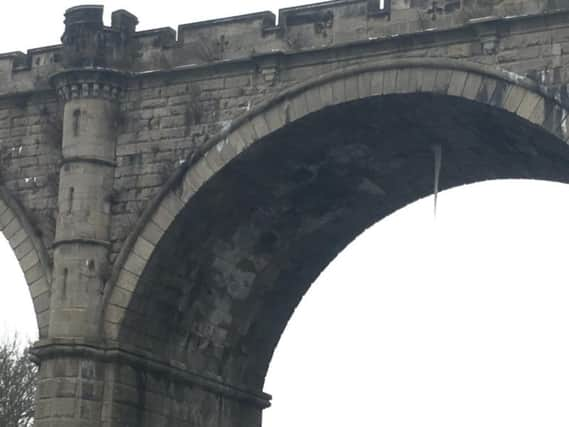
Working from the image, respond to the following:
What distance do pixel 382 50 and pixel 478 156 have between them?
A: 270cm

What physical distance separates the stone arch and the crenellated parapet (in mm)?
2205

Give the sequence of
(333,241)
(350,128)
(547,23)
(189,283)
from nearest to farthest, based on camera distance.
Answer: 1. (547,23)
2. (350,128)
3. (189,283)
4. (333,241)

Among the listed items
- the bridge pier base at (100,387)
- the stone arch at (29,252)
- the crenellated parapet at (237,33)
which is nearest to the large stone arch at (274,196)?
the bridge pier base at (100,387)

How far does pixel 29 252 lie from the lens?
1017 inches

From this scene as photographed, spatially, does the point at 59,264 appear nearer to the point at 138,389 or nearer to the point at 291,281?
the point at 138,389

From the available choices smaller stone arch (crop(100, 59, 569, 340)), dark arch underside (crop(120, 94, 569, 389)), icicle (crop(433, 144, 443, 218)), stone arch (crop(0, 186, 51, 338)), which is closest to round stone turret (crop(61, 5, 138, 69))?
smaller stone arch (crop(100, 59, 569, 340))

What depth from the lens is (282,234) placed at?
26922 millimetres

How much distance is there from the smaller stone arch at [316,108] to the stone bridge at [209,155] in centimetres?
3

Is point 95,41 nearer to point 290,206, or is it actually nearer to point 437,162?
point 290,206

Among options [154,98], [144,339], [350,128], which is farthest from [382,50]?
[144,339]

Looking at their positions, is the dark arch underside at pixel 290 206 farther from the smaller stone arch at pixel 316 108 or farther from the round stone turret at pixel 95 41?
the round stone turret at pixel 95 41

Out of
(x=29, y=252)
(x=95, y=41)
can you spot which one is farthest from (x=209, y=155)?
(x=29, y=252)

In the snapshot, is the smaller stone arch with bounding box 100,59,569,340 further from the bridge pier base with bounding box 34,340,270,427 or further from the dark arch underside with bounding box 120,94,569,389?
the bridge pier base with bounding box 34,340,270,427

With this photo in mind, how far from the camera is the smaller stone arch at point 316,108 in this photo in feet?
72.8
